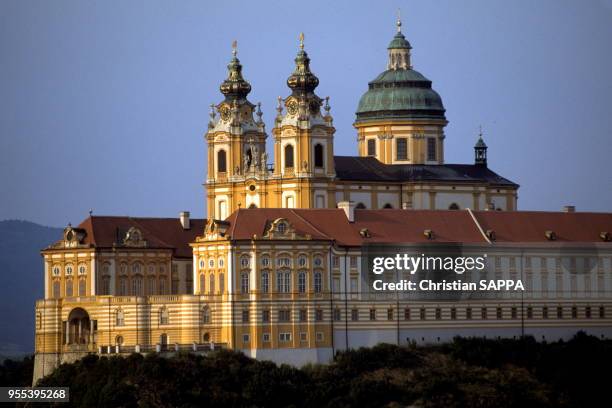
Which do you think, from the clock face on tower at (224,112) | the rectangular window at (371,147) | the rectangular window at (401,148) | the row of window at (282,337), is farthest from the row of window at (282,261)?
the rectangular window at (371,147)

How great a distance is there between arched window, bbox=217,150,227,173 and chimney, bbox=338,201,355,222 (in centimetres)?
1409

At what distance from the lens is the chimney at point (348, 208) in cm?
13762

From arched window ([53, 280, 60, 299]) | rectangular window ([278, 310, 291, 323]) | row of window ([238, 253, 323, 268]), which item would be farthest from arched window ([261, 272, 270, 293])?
arched window ([53, 280, 60, 299])

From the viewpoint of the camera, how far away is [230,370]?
125 metres

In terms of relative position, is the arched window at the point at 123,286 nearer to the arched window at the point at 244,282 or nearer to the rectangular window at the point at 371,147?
the arched window at the point at 244,282

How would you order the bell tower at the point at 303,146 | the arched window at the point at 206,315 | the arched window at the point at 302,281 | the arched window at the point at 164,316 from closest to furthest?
the arched window at the point at 302,281 < the arched window at the point at 206,315 < the arched window at the point at 164,316 < the bell tower at the point at 303,146

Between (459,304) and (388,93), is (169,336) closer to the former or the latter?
(459,304)

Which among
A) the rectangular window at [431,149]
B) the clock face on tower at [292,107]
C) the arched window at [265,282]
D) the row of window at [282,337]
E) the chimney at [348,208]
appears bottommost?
the row of window at [282,337]

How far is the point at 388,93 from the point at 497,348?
3084 centimetres

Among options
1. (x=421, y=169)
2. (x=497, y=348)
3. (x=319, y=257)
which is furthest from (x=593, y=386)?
(x=421, y=169)

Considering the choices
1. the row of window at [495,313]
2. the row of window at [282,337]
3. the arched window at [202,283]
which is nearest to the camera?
the row of window at [282,337]

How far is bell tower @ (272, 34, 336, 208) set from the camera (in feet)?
484

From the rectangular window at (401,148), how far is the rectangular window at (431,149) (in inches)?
58.3

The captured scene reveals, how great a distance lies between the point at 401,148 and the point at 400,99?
3.27 meters
